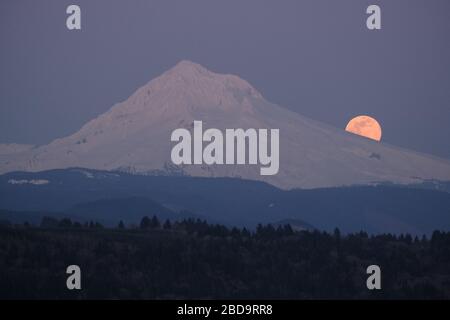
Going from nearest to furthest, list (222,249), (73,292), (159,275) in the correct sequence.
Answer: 1. (73,292)
2. (159,275)
3. (222,249)

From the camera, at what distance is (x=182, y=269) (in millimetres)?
182750

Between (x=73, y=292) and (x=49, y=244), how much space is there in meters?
24.3

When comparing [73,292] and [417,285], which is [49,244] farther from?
[417,285]

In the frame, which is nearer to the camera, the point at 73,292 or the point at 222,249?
the point at 73,292

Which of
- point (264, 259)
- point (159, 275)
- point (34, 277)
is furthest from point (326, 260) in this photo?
point (34, 277)

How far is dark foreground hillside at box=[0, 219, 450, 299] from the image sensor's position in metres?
171

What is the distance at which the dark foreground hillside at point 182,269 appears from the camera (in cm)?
17062
